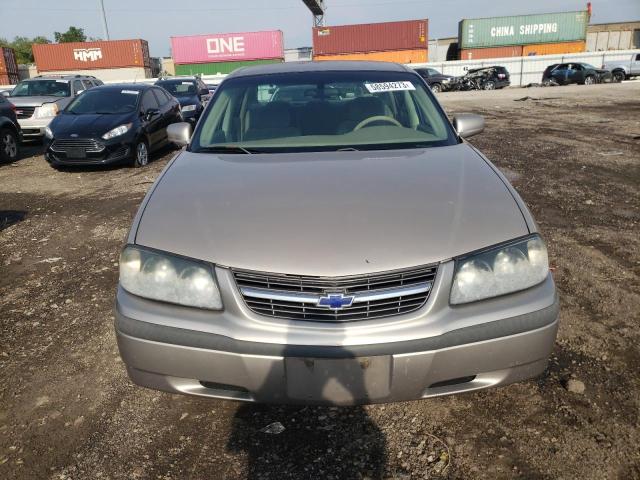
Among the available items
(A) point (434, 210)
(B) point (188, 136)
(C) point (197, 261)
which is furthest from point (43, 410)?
(A) point (434, 210)

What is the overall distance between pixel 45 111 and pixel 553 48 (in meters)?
45.1

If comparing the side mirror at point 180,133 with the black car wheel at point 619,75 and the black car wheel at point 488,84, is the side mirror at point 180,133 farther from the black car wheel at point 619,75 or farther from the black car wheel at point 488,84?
the black car wheel at point 619,75

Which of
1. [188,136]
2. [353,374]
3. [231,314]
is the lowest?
[353,374]

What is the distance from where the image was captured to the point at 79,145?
8383 mm

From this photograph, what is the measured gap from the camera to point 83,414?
8.04 feet

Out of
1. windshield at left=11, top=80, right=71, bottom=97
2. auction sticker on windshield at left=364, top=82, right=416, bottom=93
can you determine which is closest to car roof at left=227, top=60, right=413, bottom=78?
auction sticker on windshield at left=364, top=82, right=416, bottom=93

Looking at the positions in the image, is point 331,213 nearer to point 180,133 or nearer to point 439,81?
point 180,133

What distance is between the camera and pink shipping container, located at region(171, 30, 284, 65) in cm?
4503

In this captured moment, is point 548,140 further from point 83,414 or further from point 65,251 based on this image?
point 83,414

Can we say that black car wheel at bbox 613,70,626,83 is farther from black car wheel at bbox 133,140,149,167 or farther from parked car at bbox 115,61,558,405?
parked car at bbox 115,61,558,405

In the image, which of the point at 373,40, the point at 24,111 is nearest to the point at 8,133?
the point at 24,111

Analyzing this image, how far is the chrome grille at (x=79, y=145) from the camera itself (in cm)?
836

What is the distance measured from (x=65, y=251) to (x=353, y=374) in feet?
13.2

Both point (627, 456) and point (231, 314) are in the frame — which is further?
point (627, 456)
